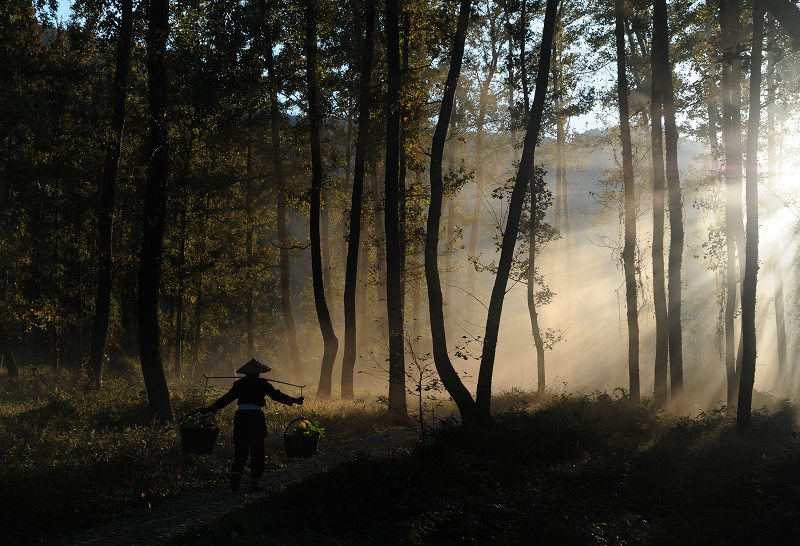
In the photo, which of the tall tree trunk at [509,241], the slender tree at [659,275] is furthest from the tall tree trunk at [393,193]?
the slender tree at [659,275]

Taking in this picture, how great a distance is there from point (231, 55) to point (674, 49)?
15665 millimetres

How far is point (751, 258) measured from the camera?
16562mm

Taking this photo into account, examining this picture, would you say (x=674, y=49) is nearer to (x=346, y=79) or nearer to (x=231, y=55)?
(x=346, y=79)

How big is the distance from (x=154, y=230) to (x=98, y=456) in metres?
5.52

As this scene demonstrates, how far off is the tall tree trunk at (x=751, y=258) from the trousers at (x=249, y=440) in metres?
11.7

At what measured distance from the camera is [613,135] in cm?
3209

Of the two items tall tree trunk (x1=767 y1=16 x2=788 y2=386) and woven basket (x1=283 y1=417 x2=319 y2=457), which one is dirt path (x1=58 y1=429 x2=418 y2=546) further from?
tall tree trunk (x1=767 y1=16 x2=788 y2=386)

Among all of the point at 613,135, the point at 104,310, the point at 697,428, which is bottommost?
the point at 697,428

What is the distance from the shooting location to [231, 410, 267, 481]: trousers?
11.2 m

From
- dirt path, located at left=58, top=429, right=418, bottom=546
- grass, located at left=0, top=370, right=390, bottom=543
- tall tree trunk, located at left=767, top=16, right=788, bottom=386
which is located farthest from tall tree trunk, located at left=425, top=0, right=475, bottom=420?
tall tree trunk, located at left=767, top=16, right=788, bottom=386

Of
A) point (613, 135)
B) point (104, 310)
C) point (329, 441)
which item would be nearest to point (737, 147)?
point (613, 135)

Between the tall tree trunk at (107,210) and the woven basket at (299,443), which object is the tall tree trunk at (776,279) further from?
the woven basket at (299,443)

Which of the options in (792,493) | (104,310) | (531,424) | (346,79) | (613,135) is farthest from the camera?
(613,135)

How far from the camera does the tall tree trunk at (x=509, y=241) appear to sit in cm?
1567
